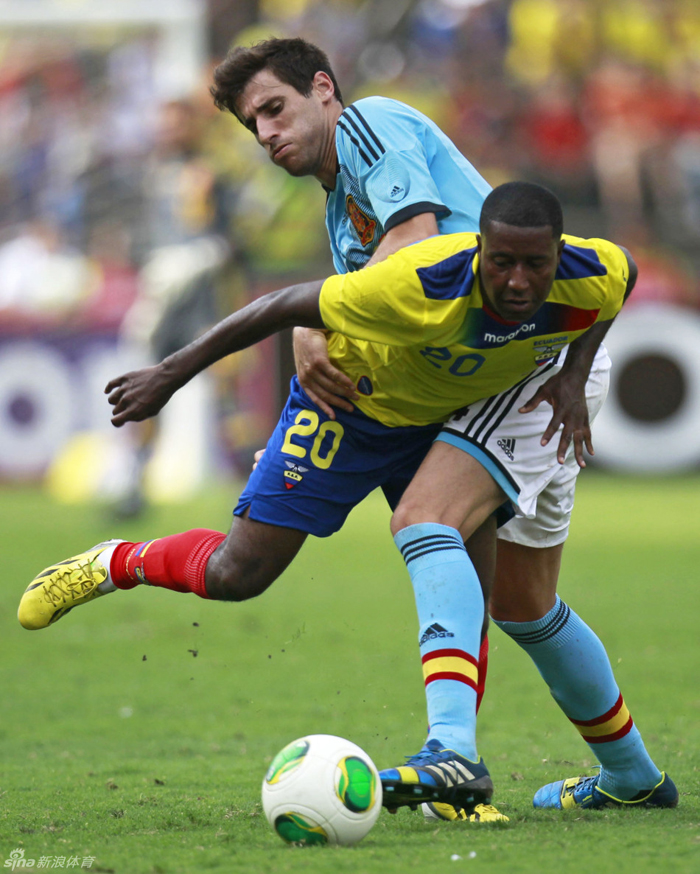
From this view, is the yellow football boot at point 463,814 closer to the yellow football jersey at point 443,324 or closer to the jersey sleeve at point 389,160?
the yellow football jersey at point 443,324

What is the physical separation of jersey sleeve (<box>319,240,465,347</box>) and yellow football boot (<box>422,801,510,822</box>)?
1.21 metres

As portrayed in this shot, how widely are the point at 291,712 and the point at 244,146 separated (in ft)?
40.9

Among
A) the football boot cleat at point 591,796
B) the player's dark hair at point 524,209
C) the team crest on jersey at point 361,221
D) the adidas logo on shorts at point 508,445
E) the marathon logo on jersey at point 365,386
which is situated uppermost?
the team crest on jersey at point 361,221

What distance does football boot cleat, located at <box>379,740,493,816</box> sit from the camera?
2.85 meters

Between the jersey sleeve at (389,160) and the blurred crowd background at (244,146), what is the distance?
1232 centimetres

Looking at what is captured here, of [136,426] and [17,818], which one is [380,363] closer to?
[17,818]

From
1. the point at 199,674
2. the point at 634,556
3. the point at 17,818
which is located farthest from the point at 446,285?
the point at 634,556

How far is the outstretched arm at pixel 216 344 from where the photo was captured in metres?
3.24

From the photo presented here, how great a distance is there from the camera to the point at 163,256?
603 inches

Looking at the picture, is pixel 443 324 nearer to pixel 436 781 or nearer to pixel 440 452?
pixel 440 452

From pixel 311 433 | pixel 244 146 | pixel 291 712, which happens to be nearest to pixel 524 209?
pixel 311 433

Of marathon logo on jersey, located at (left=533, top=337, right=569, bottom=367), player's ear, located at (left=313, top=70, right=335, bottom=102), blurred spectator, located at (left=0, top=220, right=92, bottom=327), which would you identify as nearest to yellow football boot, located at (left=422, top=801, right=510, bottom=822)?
marathon logo on jersey, located at (left=533, top=337, right=569, bottom=367)

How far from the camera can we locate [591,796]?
12.0ft

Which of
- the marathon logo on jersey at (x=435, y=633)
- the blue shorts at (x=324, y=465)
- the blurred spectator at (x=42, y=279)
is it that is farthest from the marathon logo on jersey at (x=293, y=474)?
the blurred spectator at (x=42, y=279)
